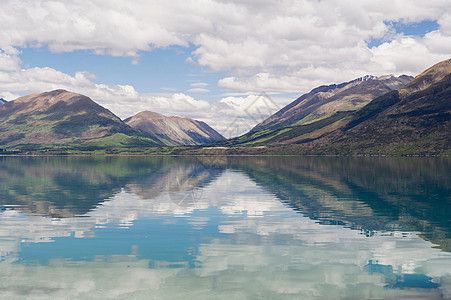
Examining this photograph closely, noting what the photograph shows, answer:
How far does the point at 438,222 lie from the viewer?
182 ft

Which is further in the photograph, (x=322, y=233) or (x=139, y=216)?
(x=139, y=216)

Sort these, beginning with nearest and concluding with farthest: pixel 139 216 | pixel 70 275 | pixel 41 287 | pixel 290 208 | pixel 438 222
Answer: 1. pixel 41 287
2. pixel 70 275
3. pixel 438 222
4. pixel 139 216
5. pixel 290 208

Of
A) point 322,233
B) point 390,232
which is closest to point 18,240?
point 322,233

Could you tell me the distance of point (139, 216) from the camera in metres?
62.0

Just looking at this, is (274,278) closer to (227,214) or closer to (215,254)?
(215,254)

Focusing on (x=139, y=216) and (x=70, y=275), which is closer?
(x=70, y=275)

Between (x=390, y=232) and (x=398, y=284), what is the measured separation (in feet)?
67.2

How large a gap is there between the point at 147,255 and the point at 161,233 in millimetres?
10663

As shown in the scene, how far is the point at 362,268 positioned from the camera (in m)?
34.2

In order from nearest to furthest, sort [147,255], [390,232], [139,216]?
1. [147,255]
2. [390,232]
3. [139,216]

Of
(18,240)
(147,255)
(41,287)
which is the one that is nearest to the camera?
(41,287)

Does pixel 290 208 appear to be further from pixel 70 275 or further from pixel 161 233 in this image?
pixel 70 275

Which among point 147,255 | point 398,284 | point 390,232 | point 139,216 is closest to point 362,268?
point 398,284

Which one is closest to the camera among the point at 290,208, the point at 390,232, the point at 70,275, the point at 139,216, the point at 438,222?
the point at 70,275
